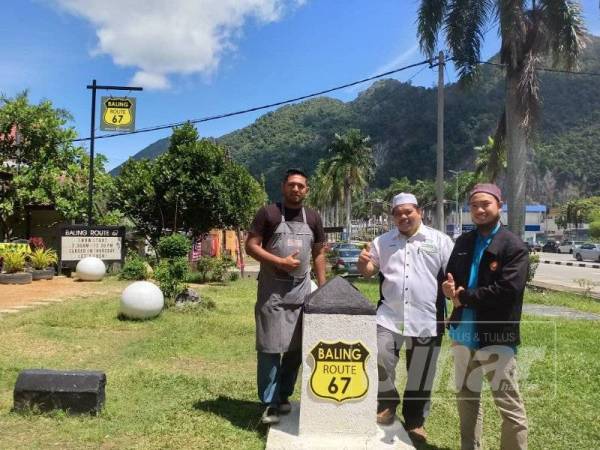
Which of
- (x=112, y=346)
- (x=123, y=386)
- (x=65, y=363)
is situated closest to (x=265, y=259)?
(x=123, y=386)

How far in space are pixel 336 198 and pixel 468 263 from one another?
4787 centimetres

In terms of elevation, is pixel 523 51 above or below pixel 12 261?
above

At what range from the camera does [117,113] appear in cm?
1658

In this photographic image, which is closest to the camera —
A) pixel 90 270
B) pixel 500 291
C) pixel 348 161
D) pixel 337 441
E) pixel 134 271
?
pixel 500 291

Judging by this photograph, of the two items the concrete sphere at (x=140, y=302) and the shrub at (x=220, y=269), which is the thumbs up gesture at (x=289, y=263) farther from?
the shrub at (x=220, y=269)

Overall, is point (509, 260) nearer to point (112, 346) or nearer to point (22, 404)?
point (22, 404)

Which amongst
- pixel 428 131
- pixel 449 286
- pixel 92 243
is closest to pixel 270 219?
pixel 449 286

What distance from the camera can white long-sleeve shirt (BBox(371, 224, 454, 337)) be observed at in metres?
3.69

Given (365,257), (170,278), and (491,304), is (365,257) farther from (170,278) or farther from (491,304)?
(170,278)

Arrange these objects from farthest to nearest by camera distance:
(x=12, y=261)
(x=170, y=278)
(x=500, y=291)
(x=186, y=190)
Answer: (x=186, y=190)
(x=12, y=261)
(x=170, y=278)
(x=500, y=291)

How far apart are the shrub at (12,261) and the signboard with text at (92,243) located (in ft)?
6.85

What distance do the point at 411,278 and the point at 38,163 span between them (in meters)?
16.2

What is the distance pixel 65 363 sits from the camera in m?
5.94

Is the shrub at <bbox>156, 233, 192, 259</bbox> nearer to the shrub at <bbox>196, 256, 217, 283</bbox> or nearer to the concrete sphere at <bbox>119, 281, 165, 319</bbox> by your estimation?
the shrub at <bbox>196, 256, 217, 283</bbox>
